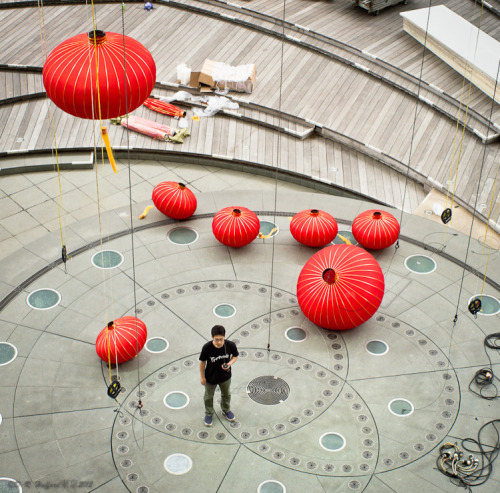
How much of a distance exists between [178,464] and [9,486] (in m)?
2.22

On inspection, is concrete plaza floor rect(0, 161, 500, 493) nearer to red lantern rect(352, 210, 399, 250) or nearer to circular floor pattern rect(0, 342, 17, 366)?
circular floor pattern rect(0, 342, 17, 366)

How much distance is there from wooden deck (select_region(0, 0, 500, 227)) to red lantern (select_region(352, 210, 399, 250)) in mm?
2556

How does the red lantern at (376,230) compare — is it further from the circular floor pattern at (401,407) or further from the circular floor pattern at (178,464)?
the circular floor pattern at (178,464)

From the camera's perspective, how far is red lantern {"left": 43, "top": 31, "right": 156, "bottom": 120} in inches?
357

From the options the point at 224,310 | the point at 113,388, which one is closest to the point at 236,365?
the point at 224,310

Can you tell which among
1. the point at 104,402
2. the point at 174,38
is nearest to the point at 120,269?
the point at 104,402

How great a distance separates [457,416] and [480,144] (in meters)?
7.63

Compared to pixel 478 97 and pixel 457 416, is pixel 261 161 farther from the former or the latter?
pixel 457 416

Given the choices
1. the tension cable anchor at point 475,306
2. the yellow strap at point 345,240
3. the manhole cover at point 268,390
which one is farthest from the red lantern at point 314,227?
the manhole cover at point 268,390

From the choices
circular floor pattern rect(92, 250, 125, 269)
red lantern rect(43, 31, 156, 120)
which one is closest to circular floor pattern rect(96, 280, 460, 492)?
circular floor pattern rect(92, 250, 125, 269)

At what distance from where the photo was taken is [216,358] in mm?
9789

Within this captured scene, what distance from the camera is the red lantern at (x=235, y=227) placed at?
43.7 feet

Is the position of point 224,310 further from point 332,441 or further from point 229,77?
point 229,77

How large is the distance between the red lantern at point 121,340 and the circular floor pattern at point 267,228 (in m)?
3.80
